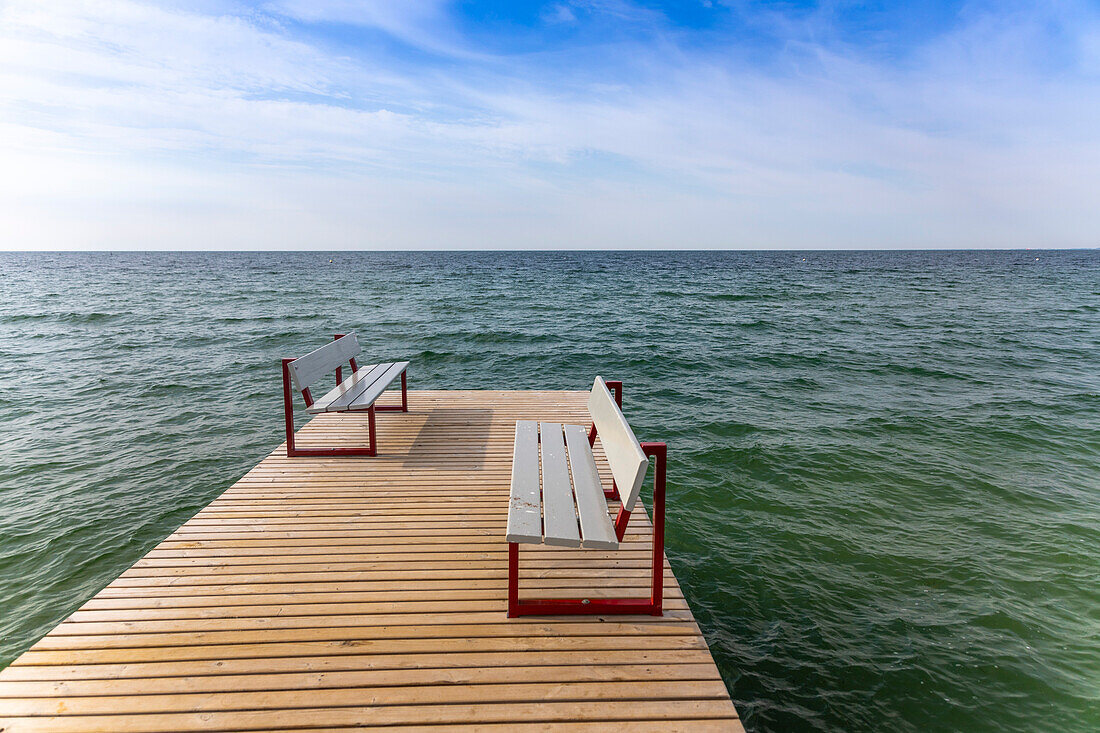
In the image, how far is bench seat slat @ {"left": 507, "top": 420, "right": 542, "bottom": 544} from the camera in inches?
126

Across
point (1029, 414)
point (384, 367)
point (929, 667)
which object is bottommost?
point (929, 667)

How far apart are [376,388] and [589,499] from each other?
3723mm

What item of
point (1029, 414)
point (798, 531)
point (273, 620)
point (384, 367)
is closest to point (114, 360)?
point (384, 367)

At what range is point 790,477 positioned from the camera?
7797 mm

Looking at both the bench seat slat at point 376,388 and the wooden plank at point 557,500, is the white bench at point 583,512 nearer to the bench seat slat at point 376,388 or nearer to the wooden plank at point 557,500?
the wooden plank at point 557,500

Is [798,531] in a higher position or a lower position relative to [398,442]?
lower

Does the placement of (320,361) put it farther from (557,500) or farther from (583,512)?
(583,512)

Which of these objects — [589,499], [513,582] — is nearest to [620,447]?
[589,499]

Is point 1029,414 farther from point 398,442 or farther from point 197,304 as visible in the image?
point 197,304

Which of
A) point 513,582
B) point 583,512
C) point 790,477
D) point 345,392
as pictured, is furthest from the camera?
point 790,477

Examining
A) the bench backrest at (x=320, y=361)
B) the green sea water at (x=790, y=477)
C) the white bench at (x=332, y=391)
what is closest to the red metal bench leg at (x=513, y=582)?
the green sea water at (x=790, y=477)

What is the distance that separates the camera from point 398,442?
657cm

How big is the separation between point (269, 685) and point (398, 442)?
385 centimetres

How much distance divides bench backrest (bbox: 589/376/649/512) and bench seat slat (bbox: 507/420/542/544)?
1.85 ft
